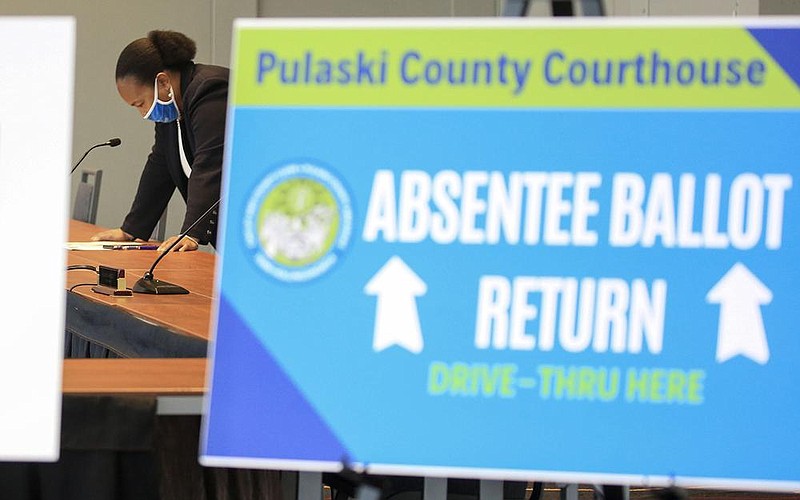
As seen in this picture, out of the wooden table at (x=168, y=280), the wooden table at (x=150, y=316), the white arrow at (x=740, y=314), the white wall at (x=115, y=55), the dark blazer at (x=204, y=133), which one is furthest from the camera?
the white wall at (x=115, y=55)

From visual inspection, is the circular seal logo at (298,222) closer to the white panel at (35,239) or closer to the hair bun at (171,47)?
the white panel at (35,239)

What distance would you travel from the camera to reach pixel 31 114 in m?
1.07

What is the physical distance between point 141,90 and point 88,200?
7.61 ft

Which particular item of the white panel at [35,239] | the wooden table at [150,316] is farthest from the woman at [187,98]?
the white panel at [35,239]

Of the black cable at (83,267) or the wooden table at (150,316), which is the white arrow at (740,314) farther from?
the black cable at (83,267)

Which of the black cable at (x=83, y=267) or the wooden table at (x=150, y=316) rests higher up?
the black cable at (x=83, y=267)

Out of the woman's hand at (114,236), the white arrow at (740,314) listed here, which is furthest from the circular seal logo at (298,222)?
the woman's hand at (114,236)

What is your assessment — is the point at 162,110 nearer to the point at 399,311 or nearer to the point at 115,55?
the point at 399,311

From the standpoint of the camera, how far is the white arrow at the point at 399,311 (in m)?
1.01

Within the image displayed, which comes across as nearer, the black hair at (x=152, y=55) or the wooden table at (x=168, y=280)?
the wooden table at (x=168, y=280)

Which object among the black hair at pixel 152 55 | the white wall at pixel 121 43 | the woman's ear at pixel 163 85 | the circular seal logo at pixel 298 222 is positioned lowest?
the circular seal logo at pixel 298 222

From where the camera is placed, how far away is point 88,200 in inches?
218

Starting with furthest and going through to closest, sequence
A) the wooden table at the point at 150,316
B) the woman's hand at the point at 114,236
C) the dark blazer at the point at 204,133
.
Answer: the woman's hand at the point at 114,236 < the dark blazer at the point at 204,133 < the wooden table at the point at 150,316

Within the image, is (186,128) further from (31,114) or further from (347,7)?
Answer: (347,7)
